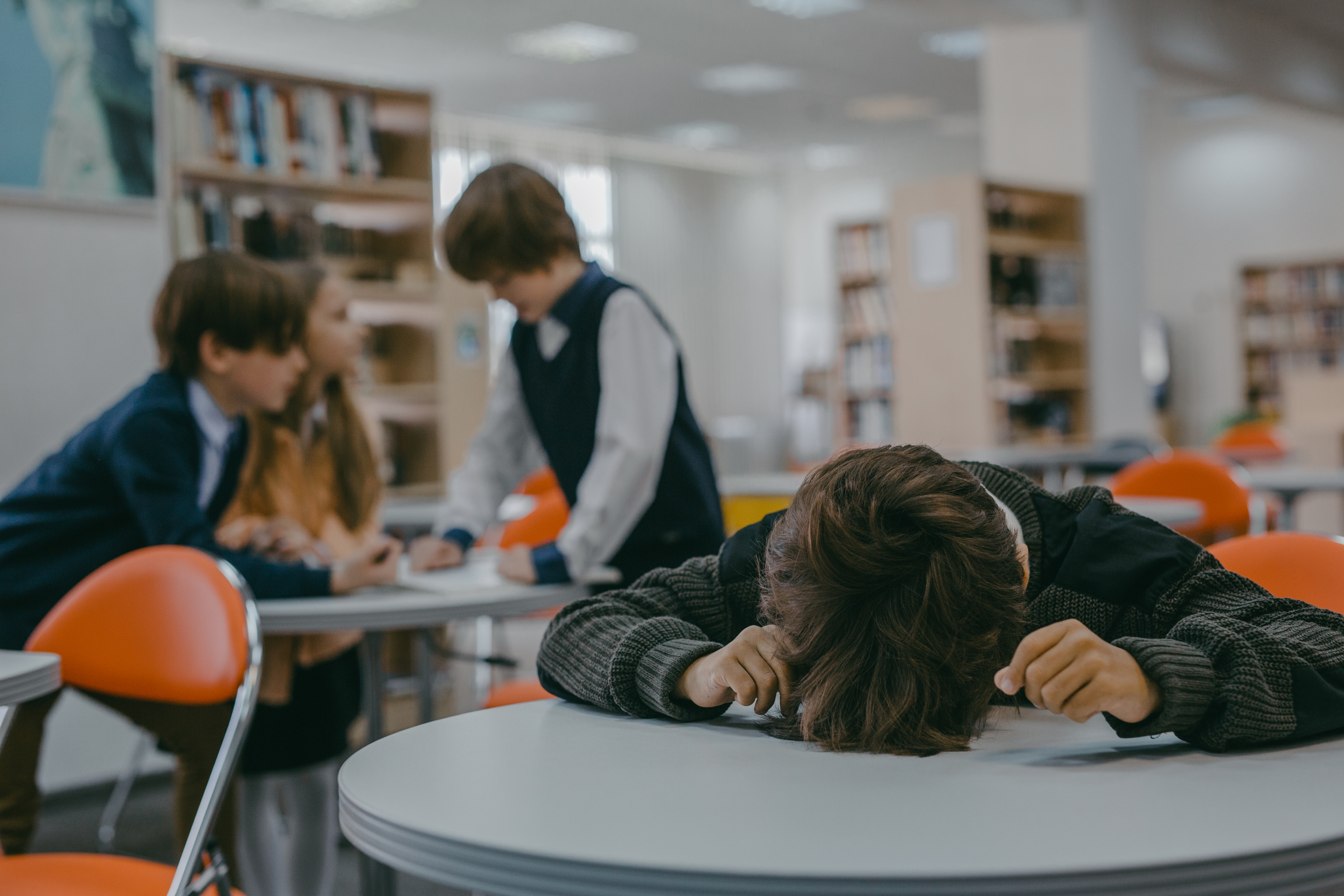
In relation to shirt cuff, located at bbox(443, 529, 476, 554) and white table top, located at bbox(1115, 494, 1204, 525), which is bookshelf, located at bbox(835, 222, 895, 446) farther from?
shirt cuff, located at bbox(443, 529, 476, 554)

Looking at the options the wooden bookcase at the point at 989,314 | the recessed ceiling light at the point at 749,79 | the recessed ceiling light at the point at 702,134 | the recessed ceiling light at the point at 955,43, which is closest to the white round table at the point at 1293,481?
the wooden bookcase at the point at 989,314

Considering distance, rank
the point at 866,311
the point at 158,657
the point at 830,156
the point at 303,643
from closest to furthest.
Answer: the point at 158,657
the point at 303,643
the point at 866,311
the point at 830,156

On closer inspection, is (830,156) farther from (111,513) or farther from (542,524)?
(111,513)

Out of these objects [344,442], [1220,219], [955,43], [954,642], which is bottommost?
[954,642]

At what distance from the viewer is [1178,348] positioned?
12828 millimetres

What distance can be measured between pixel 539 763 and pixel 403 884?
6.37 ft

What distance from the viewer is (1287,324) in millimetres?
11914

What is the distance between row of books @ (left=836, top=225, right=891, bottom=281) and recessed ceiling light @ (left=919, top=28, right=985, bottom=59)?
63.5 inches

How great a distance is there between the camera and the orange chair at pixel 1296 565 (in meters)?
1.32

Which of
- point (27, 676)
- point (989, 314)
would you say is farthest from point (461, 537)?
point (989, 314)

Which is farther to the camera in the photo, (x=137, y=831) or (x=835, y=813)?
(x=137, y=831)

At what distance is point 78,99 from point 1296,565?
134 inches

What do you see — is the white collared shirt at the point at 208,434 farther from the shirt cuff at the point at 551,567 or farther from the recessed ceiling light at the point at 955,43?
the recessed ceiling light at the point at 955,43

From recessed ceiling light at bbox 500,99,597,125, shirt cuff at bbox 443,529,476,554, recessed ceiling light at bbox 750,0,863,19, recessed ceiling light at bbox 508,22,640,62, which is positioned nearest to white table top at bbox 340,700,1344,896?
shirt cuff at bbox 443,529,476,554
